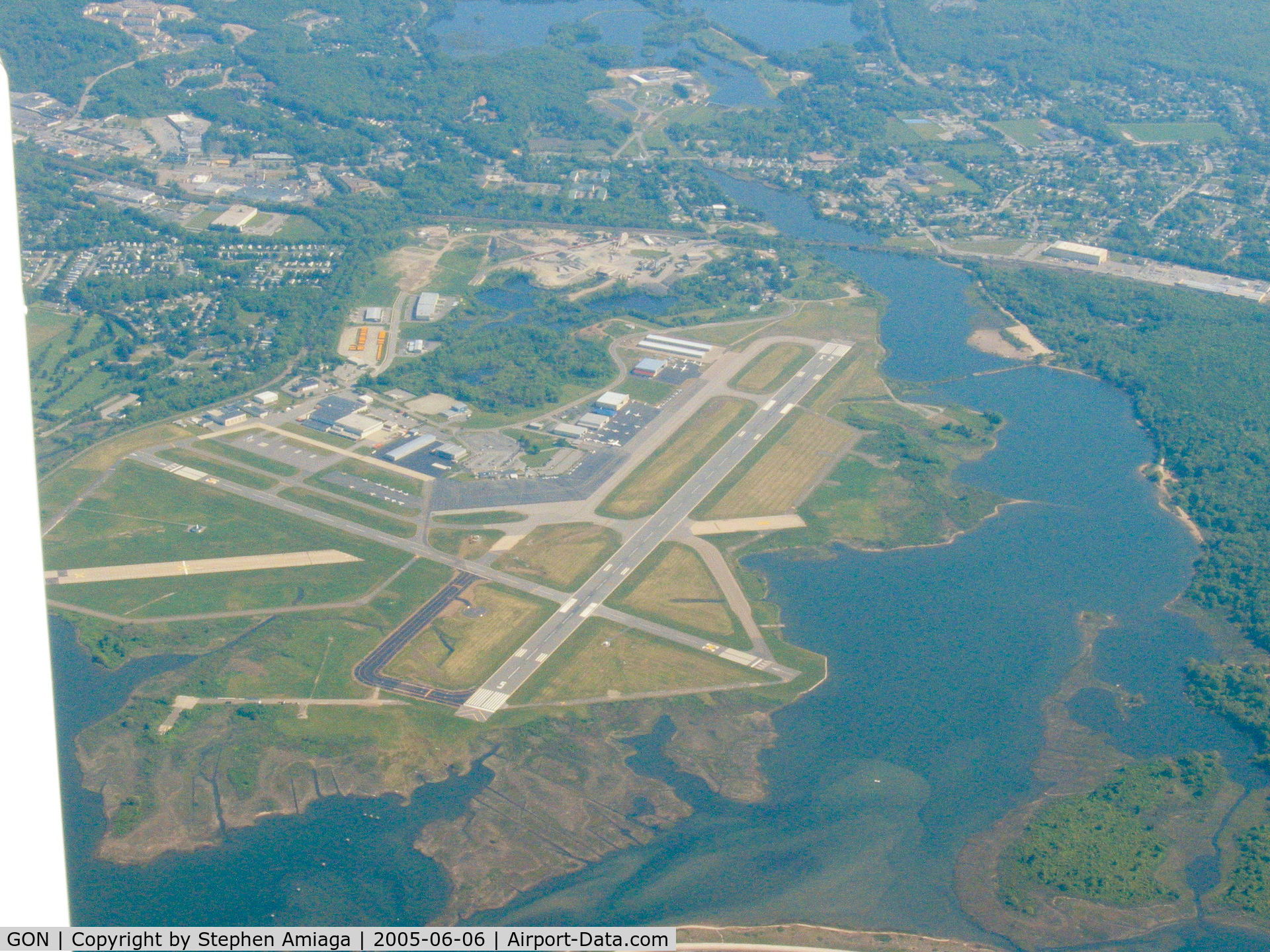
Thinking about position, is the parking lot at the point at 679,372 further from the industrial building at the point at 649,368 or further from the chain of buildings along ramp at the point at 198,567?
the chain of buildings along ramp at the point at 198,567

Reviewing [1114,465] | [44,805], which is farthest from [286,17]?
[44,805]

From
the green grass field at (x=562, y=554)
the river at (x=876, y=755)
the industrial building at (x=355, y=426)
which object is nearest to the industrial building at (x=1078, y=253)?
the river at (x=876, y=755)

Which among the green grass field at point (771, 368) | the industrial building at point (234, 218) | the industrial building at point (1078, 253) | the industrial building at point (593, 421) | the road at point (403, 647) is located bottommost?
the industrial building at point (234, 218)

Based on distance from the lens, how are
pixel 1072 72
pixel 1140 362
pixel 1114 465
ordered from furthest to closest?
pixel 1072 72 → pixel 1140 362 → pixel 1114 465

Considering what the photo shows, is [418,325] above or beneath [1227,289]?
beneath

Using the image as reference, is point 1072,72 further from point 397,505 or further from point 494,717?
point 494,717

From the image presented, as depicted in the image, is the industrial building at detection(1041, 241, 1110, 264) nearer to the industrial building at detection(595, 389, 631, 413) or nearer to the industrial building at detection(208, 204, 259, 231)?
the industrial building at detection(595, 389, 631, 413)
